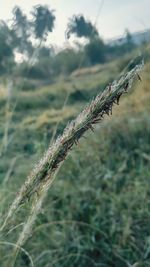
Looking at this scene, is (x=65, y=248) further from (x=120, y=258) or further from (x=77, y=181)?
(x=77, y=181)

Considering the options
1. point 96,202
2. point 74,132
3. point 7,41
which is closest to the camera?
point 74,132

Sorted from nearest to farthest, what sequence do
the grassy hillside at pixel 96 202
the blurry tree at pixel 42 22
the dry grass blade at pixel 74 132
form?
the dry grass blade at pixel 74 132, the blurry tree at pixel 42 22, the grassy hillside at pixel 96 202

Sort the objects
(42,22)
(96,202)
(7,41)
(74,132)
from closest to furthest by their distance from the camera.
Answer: (74,132), (42,22), (7,41), (96,202)

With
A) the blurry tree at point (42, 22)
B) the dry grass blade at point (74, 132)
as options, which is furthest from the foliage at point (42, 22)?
the dry grass blade at point (74, 132)

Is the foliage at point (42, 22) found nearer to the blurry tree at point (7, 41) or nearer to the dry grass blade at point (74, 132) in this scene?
the blurry tree at point (7, 41)

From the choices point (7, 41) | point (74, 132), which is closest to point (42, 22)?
point (74, 132)

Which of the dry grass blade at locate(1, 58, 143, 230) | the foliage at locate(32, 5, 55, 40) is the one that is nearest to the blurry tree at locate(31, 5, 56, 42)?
the foliage at locate(32, 5, 55, 40)

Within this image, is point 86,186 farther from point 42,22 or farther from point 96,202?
point 42,22

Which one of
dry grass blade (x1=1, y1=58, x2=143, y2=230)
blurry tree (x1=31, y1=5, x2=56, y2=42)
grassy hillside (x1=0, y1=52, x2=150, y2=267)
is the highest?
blurry tree (x1=31, y1=5, x2=56, y2=42)

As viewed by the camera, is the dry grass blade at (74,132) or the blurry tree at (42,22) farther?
the blurry tree at (42,22)

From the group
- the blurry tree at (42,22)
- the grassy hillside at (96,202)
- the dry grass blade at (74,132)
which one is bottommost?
the grassy hillside at (96,202)

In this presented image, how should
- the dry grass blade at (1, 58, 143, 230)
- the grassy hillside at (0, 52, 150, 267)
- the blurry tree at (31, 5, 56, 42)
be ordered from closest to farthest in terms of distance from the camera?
the dry grass blade at (1, 58, 143, 230), the blurry tree at (31, 5, 56, 42), the grassy hillside at (0, 52, 150, 267)

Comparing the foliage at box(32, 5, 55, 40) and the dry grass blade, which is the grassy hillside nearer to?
the foliage at box(32, 5, 55, 40)
